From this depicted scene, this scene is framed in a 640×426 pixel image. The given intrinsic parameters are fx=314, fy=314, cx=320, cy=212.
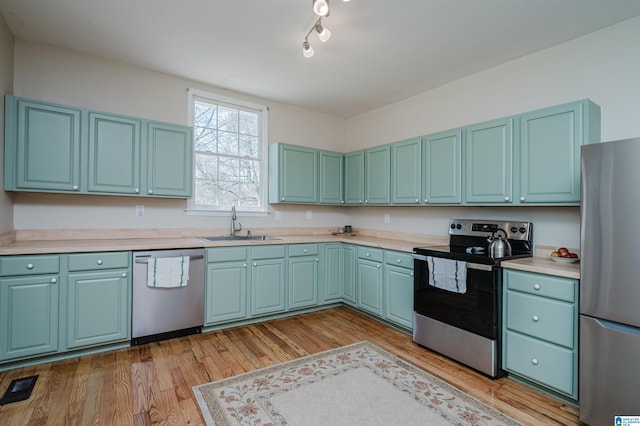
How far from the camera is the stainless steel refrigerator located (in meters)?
1.68

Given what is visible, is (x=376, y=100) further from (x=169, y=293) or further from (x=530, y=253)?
(x=169, y=293)

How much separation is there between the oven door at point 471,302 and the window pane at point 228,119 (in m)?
2.72

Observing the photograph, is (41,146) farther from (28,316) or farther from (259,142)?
(259,142)

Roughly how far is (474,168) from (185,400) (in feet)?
9.59

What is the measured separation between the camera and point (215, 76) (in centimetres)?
344

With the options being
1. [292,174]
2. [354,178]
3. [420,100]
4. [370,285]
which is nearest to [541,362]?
[370,285]

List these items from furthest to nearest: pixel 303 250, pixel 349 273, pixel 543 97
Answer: pixel 349 273, pixel 303 250, pixel 543 97

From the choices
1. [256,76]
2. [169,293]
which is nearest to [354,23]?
[256,76]

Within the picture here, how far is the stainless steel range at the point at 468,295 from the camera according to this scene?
7.73 feet

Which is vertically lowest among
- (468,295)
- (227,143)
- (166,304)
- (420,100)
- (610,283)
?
(166,304)

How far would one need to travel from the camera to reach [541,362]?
6.98ft

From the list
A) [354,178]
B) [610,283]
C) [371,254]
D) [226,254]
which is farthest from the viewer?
[354,178]

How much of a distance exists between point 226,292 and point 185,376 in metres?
0.98

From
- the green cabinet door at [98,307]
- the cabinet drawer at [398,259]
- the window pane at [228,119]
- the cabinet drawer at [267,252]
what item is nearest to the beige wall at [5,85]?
the green cabinet door at [98,307]
